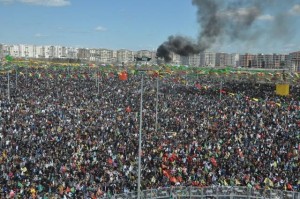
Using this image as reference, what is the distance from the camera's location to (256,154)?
938 inches

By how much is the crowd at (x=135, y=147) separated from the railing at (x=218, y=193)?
44.6 inches

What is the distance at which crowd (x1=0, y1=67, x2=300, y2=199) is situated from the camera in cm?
1953

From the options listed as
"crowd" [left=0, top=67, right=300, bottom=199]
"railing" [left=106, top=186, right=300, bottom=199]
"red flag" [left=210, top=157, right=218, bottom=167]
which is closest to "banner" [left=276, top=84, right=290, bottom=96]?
"crowd" [left=0, top=67, right=300, bottom=199]

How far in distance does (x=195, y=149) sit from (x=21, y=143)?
34.4 ft

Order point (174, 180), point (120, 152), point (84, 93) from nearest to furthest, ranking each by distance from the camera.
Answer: point (174, 180)
point (120, 152)
point (84, 93)

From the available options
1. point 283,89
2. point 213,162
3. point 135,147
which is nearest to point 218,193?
point 213,162

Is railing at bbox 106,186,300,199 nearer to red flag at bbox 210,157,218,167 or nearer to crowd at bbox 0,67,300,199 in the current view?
crowd at bbox 0,67,300,199

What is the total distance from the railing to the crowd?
1.13 m

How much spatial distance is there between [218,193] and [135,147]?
7724 millimetres

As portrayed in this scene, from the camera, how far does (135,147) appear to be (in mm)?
24594

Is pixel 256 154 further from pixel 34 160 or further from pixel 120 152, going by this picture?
pixel 34 160

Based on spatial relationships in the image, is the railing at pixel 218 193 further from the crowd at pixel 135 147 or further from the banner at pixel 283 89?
the banner at pixel 283 89

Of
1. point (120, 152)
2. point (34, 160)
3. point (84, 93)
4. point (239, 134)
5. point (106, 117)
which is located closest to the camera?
point (34, 160)

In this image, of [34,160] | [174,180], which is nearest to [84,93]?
[34,160]
